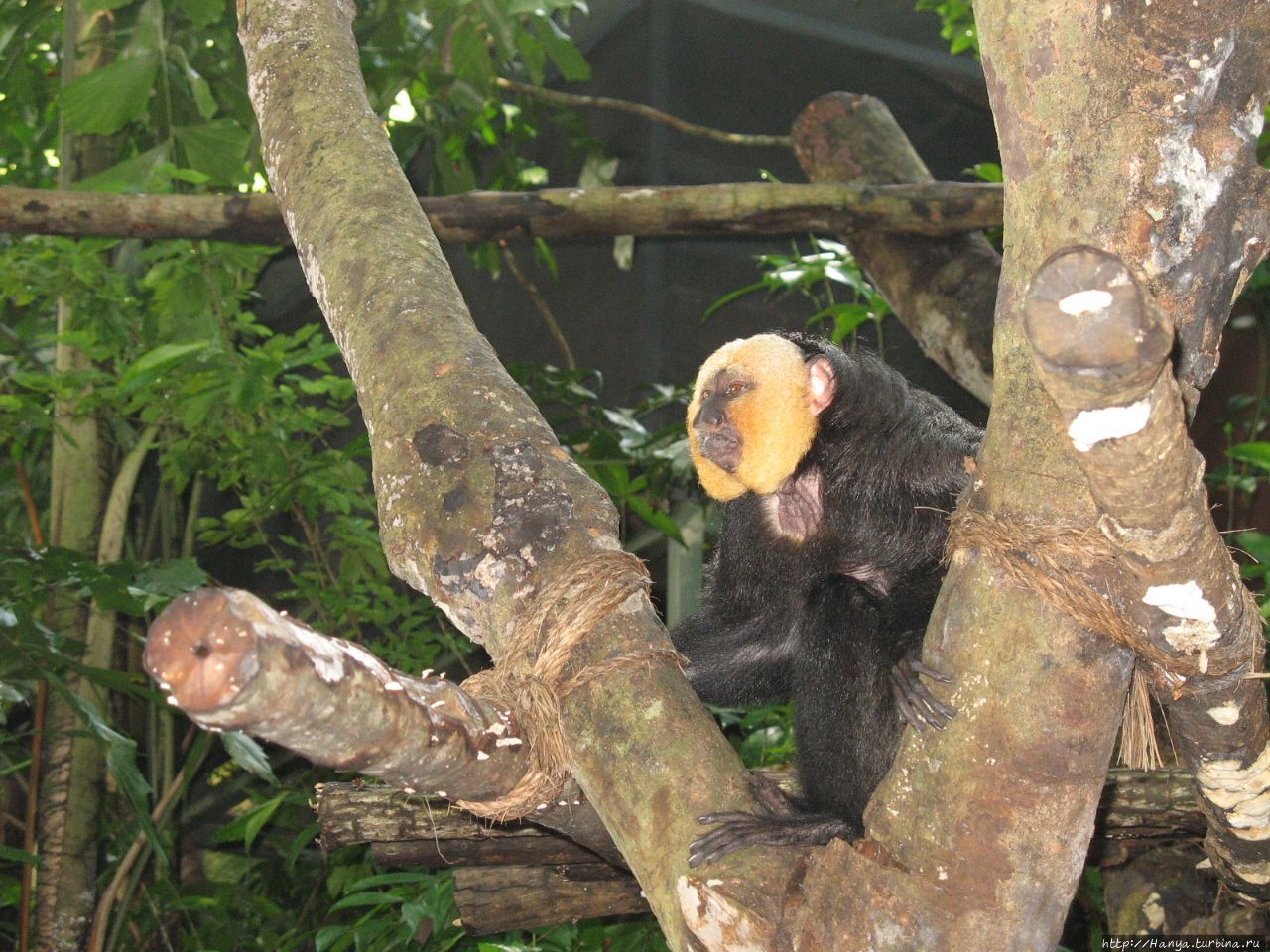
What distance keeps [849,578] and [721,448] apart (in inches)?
11.9

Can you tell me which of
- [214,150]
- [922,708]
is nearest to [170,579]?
[214,150]

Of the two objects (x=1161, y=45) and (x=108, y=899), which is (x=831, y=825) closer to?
(x=1161, y=45)

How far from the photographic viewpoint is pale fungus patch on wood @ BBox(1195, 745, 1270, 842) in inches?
51.5

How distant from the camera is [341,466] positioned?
3.38 metres

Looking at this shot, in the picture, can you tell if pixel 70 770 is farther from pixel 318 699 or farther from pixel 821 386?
pixel 318 699

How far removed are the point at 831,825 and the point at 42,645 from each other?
1601 millimetres

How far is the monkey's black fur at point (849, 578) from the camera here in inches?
66.1

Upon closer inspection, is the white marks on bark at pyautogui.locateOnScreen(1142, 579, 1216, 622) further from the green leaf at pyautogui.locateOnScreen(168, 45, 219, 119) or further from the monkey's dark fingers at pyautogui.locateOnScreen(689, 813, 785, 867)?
the green leaf at pyautogui.locateOnScreen(168, 45, 219, 119)

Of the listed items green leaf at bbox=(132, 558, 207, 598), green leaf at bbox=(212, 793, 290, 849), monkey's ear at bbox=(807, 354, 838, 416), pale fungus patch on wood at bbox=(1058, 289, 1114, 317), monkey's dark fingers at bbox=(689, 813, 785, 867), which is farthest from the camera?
green leaf at bbox=(212, 793, 290, 849)

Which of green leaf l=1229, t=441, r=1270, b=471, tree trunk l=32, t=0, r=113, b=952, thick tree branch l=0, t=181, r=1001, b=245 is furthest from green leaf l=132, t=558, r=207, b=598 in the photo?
green leaf l=1229, t=441, r=1270, b=471

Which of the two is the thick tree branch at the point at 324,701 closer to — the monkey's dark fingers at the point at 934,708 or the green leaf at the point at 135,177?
the monkey's dark fingers at the point at 934,708

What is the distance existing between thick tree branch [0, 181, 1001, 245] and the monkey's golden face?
2.79 ft

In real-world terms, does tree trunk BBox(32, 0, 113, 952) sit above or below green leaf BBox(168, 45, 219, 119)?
below

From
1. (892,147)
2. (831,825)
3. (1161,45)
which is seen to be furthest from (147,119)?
(1161,45)
